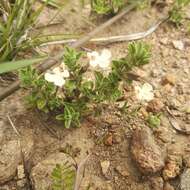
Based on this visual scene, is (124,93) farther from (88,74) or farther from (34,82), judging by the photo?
(34,82)

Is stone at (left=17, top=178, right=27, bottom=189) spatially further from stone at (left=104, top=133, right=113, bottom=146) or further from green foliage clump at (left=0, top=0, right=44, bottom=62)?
green foliage clump at (left=0, top=0, right=44, bottom=62)

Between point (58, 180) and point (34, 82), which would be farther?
point (34, 82)

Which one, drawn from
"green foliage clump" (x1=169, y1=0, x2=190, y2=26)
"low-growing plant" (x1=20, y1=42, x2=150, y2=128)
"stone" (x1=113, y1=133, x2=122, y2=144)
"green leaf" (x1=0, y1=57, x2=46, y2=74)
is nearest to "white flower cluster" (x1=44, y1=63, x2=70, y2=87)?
"low-growing plant" (x1=20, y1=42, x2=150, y2=128)

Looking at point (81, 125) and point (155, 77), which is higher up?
point (155, 77)

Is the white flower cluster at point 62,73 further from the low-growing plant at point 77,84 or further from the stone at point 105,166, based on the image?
the stone at point 105,166

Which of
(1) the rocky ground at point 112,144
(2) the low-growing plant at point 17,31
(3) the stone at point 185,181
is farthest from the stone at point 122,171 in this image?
(2) the low-growing plant at point 17,31

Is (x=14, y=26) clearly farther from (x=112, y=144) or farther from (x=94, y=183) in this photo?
(x=94, y=183)

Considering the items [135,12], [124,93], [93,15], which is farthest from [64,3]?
[124,93]

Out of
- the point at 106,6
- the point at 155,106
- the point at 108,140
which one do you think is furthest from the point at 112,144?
the point at 106,6
